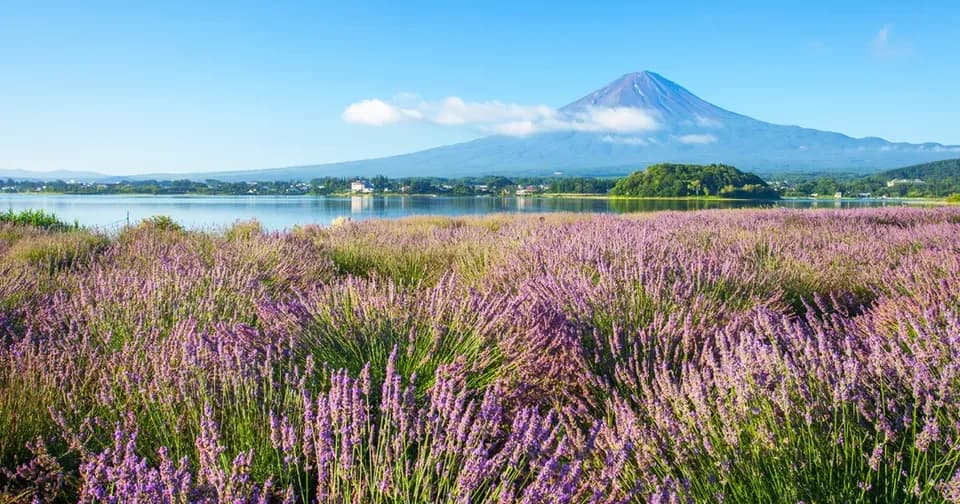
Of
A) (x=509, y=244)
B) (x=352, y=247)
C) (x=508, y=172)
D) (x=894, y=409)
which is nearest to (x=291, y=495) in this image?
(x=894, y=409)

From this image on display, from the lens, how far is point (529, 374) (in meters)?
2.74

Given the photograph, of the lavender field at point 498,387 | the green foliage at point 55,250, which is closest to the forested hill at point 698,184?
the green foliage at point 55,250

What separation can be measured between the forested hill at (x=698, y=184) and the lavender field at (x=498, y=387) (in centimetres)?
5261

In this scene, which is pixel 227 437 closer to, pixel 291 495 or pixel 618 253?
pixel 291 495

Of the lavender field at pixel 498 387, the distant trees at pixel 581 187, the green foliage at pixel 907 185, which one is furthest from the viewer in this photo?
the distant trees at pixel 581 187

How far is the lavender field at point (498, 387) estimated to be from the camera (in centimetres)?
155

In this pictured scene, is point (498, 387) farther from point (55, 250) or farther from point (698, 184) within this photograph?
point (698, 184)

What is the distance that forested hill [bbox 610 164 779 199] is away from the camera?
178 ft

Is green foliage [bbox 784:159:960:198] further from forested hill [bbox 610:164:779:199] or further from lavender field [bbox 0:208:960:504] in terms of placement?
lavender field [bbox 0:208:960:504]

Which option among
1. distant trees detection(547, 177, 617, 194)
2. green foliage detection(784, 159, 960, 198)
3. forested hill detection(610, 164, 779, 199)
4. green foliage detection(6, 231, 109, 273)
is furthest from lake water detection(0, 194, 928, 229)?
distant trees detection(547, 177, 617, 194)

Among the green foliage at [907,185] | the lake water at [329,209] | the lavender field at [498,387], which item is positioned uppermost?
the green foliage at [907,185]

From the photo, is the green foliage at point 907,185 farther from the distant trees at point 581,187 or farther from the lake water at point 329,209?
the distant trees at point 581,187

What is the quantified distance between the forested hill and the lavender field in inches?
2071

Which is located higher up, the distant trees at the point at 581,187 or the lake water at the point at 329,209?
the distant trees at the point at 581,187
